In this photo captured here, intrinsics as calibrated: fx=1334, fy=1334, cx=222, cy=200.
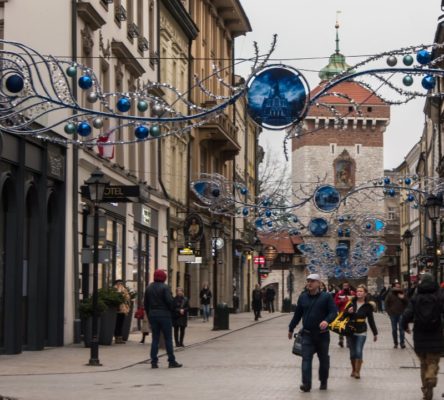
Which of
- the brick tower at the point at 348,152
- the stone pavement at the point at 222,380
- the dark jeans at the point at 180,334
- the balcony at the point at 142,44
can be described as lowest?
the stone pavement at the point at 222,380

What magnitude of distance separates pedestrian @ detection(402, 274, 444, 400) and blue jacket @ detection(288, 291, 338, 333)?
1.57m

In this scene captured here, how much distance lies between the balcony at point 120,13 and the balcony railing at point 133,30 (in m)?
1.22

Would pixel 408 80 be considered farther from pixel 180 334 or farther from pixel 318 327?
pixel 180 334

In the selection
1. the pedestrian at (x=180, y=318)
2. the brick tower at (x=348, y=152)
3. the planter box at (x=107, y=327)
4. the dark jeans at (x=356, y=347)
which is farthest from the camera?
the brick tower at (x=348, y=152)

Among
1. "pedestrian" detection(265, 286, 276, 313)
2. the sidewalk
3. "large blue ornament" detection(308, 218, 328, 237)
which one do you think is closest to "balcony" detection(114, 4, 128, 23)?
the sidewalk

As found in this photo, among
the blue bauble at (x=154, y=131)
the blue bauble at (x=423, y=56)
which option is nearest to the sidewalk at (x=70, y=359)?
the blue bauble at (x=154, y=131)

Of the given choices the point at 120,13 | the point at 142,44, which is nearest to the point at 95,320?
the point at 120,13

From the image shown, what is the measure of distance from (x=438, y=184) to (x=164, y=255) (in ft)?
41.1

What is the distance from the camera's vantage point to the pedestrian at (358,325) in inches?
850

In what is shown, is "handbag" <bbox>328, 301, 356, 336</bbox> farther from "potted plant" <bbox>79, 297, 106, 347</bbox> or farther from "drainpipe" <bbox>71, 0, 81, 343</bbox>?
"drainpipe" <bbox>71, 0, 81, 343</bbox>

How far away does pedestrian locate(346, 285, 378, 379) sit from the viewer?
70.8 ft

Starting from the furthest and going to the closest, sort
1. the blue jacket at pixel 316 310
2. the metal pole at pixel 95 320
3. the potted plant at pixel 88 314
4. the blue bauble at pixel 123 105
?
the potted plant at pixel 88 314
the metal pole at pixel 95 320
the blue bauble at pixel 123 105
the blue jacket at pixel 316 310

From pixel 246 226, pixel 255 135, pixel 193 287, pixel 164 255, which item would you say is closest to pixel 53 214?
pixel 164 255

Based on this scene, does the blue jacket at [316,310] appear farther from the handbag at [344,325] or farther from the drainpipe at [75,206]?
the drainpipe at [75,206]
